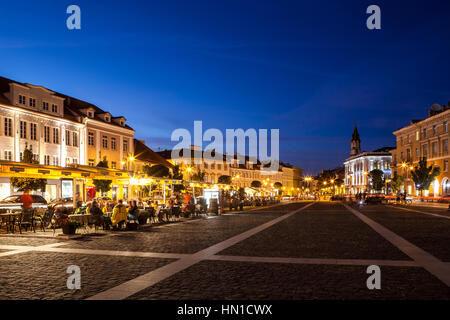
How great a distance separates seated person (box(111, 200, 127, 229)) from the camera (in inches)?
701

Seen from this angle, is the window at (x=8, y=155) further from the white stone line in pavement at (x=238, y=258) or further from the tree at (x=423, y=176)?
the tree at (x=423, y=176)

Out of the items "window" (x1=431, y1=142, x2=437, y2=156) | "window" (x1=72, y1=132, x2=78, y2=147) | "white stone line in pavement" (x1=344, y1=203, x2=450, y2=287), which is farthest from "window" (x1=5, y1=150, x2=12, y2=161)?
"window" (x1=431, y1=142, x2=437, y2=156)

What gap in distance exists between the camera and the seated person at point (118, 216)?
701 inches

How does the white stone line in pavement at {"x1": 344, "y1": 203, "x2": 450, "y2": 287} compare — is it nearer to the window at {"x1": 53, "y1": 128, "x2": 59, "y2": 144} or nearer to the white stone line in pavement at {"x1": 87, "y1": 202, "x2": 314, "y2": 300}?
the white stone line in pavement at {"x1": 87, "y1": 202, "x2": 314, "y2": 300}

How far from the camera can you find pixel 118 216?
17859mm

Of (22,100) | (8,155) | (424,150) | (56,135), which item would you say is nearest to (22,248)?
(8,155)

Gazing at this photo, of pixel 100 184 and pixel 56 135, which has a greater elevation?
pixel 56 135

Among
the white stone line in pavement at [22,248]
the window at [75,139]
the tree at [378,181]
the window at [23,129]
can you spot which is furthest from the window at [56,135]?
the tree at [378,181]

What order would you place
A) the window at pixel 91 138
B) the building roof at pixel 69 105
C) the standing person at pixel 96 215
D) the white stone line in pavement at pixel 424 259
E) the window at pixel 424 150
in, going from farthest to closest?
the window at pixel 424 150, the window at pixel 91 138, the building roof at pixel 69 105, the standing person at pixel 96 215, the white stone line in pavement at pixel 424 259

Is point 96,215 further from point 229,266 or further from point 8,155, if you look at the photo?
point 8,155

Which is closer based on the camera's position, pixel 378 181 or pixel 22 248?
pixel 22 248

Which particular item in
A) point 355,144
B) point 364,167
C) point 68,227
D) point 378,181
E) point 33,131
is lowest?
point 378,181

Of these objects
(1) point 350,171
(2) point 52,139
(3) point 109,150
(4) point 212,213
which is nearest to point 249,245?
(4) point 212,213
